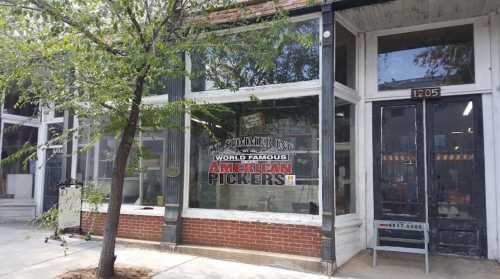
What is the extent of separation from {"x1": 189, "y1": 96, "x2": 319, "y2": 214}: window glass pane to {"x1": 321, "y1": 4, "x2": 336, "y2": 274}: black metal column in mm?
299

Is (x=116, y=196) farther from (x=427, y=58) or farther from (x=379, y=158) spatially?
(x=427, y=58)

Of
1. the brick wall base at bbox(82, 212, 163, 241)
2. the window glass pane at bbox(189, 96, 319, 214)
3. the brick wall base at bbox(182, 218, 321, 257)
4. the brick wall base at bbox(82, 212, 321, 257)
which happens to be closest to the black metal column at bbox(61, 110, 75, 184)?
the brick wall base at bbox(82, 212, 163, 241)

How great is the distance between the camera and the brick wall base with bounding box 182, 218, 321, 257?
21.2 feet

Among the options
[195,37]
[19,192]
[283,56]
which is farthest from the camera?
[19,192]

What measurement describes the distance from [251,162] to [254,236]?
1.30m

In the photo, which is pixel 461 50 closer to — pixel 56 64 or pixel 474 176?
pixel 474 176

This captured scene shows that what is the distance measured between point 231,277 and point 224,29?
4018 mm

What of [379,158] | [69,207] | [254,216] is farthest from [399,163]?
[69,207]

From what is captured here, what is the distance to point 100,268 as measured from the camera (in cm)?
559

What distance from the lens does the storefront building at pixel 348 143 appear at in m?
6.64

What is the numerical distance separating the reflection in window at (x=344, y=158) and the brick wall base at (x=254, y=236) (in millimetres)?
718

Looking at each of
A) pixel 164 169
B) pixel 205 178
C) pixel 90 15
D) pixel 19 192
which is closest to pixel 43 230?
pixel 19 192

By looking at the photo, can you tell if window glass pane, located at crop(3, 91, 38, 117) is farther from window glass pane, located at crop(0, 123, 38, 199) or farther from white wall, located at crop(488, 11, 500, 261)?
white wall, located at crop(488, 11, 500, 261)

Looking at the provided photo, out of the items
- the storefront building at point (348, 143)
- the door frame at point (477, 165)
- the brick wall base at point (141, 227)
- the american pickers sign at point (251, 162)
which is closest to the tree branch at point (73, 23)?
the storefront building at point (348, 143)
